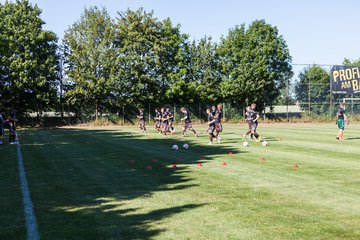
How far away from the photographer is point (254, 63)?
52.3 metres

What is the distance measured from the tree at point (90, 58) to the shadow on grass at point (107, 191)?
3070cm

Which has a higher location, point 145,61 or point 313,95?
point 145,61

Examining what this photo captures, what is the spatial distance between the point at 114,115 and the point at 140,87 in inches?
172

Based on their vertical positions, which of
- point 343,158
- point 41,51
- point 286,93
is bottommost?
point 343,158

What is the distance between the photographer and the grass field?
6.07 m

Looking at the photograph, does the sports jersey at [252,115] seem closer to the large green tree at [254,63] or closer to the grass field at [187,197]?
the grass field at [187,197]

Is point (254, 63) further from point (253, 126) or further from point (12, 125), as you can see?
point (12, 125)

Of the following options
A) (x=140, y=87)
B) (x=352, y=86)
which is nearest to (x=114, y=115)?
(x=140, y=87)

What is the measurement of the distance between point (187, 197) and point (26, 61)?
126 feet

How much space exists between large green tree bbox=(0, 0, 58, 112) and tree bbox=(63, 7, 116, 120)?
7.76 feet

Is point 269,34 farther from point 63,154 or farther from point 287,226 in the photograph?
point 287,226

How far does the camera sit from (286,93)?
54125mm

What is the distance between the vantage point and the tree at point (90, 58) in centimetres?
4638

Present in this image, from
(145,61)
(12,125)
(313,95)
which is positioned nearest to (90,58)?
(145,61)
